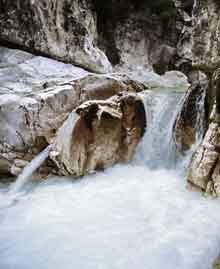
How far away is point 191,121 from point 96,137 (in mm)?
2173

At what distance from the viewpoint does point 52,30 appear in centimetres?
995

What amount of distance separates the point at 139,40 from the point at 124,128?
1012cm

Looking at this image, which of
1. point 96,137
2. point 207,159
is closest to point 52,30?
point 96,137

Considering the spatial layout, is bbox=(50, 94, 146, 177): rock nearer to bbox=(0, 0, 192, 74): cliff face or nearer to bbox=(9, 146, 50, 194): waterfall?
bbox=(9, 146, 50, 194): waterfall

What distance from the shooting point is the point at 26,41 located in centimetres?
954

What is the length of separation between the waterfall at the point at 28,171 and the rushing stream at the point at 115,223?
0.69 ft

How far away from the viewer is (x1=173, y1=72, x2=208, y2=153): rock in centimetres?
577

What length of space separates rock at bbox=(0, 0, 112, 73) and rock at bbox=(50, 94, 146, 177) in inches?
179

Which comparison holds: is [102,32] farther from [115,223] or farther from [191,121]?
[115,223]

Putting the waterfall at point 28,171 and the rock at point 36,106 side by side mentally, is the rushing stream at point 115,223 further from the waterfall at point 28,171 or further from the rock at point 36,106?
the rock at point 36,106

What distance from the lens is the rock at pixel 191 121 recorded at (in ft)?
18.9

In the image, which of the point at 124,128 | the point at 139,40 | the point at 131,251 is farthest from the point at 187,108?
the point at 139,40

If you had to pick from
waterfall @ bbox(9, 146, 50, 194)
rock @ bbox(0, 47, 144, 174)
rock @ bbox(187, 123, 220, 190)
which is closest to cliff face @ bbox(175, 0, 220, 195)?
rock @ bbox(187, 123, 220, 190)

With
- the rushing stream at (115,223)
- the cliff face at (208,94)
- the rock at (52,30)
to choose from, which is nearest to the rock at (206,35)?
the cliff face at (208,94)
